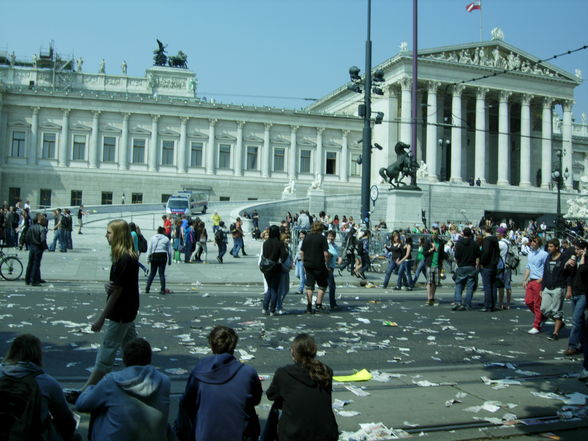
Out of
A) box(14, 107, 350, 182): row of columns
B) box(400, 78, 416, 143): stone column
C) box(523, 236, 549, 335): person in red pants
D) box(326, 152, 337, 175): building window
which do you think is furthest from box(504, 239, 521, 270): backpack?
box(326, 152, 337, 175): building window

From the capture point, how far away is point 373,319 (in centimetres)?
1238

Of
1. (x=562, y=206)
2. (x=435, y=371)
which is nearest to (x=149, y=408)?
(x=435, y=371)

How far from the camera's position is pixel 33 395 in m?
4.00

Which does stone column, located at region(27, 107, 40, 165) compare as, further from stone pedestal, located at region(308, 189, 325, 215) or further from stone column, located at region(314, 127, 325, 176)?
stone pedestal, located at region(308, 189, 325, 215)

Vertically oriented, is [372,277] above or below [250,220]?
below

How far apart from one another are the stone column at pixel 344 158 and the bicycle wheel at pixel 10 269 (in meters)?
50.9

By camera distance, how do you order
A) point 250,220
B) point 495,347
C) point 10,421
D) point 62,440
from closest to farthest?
point 10,421 < point 62,440 < point 495,347 < point 250,220

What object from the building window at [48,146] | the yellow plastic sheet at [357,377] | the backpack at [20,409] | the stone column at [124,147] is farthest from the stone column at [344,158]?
the backpack at [20,409]

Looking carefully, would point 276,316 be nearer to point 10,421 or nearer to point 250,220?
point 10,421

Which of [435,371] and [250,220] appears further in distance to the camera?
[250,220]

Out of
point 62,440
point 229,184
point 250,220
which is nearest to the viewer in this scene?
point 62,440

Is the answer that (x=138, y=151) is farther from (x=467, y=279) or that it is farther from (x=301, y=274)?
(x=467, y=279)

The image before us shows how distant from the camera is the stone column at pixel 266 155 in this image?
65.0 m

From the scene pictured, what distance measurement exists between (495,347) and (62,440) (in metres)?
7.60
